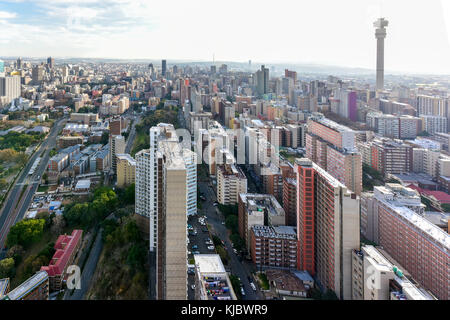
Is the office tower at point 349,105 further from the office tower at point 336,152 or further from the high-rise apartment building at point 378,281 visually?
the high-rise apartment building at point 378,281

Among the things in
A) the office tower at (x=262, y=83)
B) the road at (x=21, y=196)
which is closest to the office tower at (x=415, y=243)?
the road at (x=21, y=196)

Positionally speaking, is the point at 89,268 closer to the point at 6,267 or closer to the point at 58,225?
the point at 6,267

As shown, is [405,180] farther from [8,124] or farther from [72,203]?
[8,124]

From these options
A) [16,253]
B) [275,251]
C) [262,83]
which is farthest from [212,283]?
[262,83]

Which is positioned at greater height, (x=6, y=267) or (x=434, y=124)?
(x=434, y=124)
